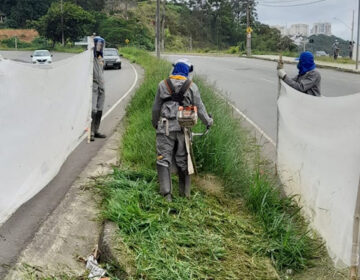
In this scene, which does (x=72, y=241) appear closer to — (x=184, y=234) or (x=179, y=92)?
(x=184, y=234)

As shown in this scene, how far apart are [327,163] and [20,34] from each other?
8319cm

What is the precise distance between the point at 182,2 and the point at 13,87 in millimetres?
116701

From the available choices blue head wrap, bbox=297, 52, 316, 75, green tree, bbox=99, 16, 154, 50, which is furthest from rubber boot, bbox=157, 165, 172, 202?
green tree, bbox=99, 16, 154, 50

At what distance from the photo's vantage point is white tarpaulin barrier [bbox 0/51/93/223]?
3.98m

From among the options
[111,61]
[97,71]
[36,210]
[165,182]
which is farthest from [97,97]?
[111,61]

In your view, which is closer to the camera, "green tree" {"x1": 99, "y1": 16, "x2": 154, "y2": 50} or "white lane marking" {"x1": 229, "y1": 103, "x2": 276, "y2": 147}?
"white lane marking" {"x1": 229, "y1": 103, "x2": 276, "y2": 147}

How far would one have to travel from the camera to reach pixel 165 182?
4984 mm

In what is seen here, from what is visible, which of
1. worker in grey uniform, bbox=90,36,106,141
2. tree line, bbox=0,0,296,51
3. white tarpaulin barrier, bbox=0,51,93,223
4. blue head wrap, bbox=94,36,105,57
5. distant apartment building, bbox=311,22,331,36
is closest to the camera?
white tarpaulin barrier, bbox=0,51,93,223

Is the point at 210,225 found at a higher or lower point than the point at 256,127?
higher

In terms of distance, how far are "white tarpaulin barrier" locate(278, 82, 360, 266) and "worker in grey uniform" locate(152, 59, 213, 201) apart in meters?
1.17

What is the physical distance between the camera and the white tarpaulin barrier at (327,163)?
3666mm

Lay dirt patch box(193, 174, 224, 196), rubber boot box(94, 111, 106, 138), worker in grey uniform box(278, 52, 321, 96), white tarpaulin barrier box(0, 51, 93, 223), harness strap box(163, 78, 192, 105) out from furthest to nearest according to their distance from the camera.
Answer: rubber boot box(94, 111, 106, 138), worker in grey uniform box(278, 52, 321, 96), dirt patch box(193, 174, 224, 196), harness strap box(163, 78, 192, 105), white tarpaulin barrier box(0, 51, 93, 223)

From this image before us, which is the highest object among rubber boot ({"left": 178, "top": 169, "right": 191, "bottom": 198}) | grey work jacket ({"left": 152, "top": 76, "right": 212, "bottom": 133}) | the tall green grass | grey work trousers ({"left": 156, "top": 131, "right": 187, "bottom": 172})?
grey work jacket ({"left": 152, "top": 76, "right": 212, "bottom": 133})

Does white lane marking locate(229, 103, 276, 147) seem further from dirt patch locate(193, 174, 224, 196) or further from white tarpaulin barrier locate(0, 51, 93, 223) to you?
white tarpaulin barrier locate(0, 51, 93, 223)
